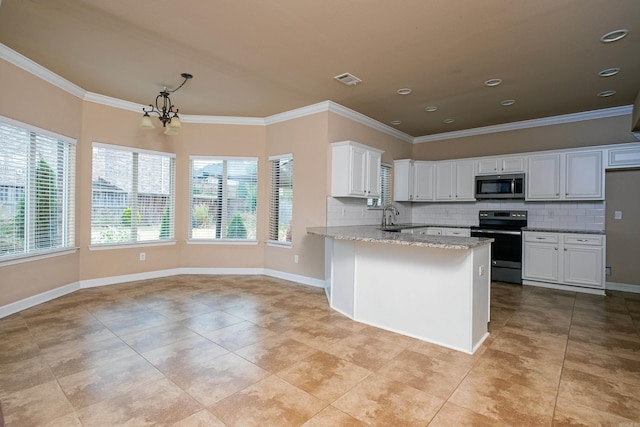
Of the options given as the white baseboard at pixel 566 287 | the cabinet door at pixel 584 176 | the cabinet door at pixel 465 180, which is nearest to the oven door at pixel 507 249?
the white baseboard at pixel 566 287

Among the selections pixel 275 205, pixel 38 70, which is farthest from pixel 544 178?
pixel 38 70

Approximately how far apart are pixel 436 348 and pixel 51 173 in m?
5.02

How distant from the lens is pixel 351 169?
4.81 m

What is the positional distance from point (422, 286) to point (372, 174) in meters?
2.58

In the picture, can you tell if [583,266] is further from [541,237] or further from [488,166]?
[488,166]

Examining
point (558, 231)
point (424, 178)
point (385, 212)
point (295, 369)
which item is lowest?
point (295, 369)

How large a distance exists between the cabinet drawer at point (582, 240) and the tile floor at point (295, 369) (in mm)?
1286

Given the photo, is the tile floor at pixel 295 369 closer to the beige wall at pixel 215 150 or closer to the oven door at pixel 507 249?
the beige wall at pixel 215 150

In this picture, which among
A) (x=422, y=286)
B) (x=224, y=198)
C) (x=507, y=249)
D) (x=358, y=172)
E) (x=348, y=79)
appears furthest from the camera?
(x=224, y=198)

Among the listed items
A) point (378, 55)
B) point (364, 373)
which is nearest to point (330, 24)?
point (378, 55)

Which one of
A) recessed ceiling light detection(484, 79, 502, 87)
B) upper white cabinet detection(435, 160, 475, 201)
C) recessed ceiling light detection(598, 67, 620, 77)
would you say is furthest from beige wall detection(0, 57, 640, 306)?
recessed ceiling light detection(484, 79, 502, 87)

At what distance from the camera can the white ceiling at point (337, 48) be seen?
8.75ft

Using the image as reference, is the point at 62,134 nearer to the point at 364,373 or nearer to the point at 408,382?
the point at 364,373

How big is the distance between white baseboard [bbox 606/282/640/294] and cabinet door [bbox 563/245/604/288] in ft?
2.43
